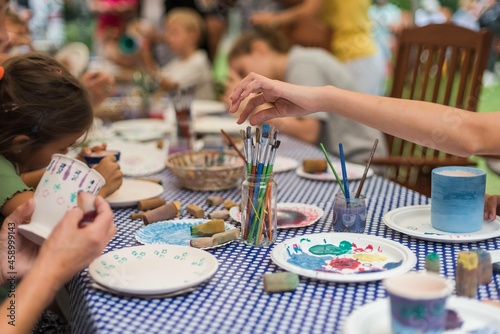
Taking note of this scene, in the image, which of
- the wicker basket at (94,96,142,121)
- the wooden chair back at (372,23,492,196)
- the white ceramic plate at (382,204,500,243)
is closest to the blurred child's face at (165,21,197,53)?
the wicker basket at (94,96,142,121)

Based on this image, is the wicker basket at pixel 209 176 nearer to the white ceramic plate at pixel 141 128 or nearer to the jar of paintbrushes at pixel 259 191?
the jar of paintbrushes at pixel 259 191

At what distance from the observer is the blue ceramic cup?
116 centimetres

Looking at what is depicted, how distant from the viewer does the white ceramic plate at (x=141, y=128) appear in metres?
2.27

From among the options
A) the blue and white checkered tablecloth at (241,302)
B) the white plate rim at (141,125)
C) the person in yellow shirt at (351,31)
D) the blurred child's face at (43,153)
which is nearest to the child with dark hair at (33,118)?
the blurred child's face at (43,153)

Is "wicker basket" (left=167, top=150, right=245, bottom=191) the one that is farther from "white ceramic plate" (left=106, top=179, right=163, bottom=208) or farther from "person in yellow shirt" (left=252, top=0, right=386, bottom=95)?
"person in yellow shirt" (left=252, top=0, right=386, bottom=95)

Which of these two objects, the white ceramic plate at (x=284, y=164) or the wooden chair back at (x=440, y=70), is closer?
the white ceramic plate at (x=284, y=164)

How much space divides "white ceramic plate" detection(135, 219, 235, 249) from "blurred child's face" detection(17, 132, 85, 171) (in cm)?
31

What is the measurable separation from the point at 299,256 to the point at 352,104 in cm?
33

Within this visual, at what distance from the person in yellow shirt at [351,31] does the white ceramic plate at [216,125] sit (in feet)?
3.24

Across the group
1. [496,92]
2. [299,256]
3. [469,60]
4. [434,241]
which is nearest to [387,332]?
[299,256]

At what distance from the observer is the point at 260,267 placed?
107 centimetres

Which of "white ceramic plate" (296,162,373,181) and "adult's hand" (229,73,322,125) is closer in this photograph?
"adult's hand" (229,73,322,125)

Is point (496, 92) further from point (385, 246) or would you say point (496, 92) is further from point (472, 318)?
point (472, 318)

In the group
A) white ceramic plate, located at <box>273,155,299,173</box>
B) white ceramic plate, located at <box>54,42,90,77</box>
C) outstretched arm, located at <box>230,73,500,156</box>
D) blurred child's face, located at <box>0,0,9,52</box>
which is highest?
blurred child's face, located at <box>0,0,9,52</box>
